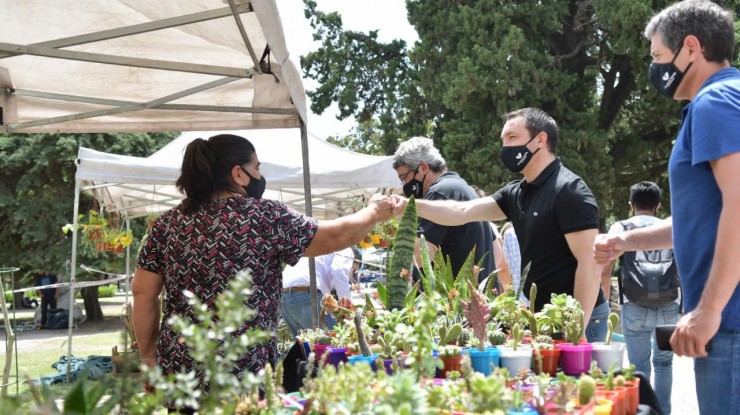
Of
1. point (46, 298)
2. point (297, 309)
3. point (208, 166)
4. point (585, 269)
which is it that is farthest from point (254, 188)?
Result: point (46, 298)

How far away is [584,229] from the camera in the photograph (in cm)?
317

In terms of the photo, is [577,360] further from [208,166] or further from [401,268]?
[208,166]

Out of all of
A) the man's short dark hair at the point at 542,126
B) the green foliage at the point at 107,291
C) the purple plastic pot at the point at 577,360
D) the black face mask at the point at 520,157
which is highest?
the man's short dark hair at the point at 542,126

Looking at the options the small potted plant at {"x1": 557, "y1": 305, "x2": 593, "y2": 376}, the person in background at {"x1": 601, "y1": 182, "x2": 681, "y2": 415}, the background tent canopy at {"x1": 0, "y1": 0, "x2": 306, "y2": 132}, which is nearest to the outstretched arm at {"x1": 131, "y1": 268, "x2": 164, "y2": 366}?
the background tent canopy at {"x1": 0, "y1": 0, "x2": 306, "y2": 132}

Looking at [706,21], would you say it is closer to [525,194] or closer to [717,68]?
[717,68]

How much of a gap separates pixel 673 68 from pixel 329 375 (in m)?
1.59

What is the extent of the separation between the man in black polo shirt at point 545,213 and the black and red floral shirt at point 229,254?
2.35 feet

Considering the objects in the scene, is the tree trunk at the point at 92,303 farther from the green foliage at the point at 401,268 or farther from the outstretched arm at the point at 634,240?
the outstretched arm at the point at 634,240

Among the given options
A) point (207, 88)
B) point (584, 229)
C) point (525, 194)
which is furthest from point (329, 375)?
point (207, 88)

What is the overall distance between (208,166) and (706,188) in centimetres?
166

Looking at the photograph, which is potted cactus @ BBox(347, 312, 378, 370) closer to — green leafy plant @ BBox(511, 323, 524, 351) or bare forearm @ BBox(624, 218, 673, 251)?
green leafy plant @ BBox(511, 323, 524, 351)

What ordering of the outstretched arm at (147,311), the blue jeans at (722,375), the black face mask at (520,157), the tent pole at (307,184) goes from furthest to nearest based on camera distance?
the tent pole at (307,184), the black face mask at (520,157), the outstretched arm at (147,311), the blue jeans at (722,375)

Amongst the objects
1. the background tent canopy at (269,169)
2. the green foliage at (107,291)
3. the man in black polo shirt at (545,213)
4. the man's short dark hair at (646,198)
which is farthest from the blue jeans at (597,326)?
the green foliage at (107,291)

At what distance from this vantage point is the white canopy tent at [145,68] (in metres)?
3.70
